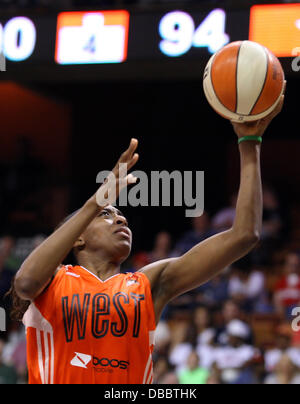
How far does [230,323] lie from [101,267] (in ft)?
15.4

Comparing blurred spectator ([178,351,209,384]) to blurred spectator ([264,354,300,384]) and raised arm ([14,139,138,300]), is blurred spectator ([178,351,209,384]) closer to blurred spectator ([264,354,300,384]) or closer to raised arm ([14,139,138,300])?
blurred spectator ([264,354,300,384])

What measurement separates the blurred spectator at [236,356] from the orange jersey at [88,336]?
420 centimetres

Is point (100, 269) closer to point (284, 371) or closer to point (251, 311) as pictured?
point (284, 371)

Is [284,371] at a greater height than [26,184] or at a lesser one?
lesser

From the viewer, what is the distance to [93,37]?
6801mm

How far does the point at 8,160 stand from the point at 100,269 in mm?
9662

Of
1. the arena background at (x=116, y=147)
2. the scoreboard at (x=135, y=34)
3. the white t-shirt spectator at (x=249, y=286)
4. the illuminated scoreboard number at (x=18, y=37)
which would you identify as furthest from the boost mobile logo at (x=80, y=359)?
the arena background at (x=116, y=147)

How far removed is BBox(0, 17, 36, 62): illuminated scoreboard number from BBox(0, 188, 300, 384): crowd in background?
8.17 ft

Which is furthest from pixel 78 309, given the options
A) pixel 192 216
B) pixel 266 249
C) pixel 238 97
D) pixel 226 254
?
pixel 192 216

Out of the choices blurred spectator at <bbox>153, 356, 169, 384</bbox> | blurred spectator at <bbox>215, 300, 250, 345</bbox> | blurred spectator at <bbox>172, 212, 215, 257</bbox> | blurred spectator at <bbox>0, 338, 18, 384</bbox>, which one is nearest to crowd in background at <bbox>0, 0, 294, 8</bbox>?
blurred spectator at <bbox>172, 212, 215, 257</bbox>

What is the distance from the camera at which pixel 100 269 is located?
297cm

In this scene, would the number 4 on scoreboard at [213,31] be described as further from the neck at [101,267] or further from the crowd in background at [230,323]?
the neck at [101,267]

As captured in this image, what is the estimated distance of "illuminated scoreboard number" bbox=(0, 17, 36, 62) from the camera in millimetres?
6977

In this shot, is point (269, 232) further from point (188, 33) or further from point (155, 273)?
point (155, 273)
